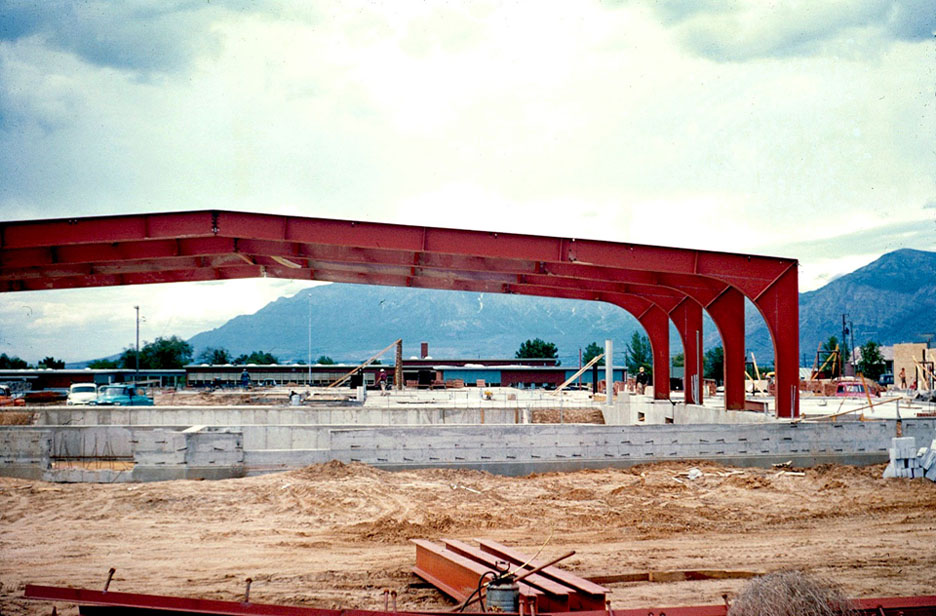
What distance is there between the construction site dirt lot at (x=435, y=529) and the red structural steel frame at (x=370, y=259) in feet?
21.1

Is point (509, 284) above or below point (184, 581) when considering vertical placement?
above

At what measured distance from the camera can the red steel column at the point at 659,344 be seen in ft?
109

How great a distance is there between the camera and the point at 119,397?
34.6 metres

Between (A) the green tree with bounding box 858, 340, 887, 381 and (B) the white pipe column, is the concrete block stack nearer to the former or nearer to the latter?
(B) the white pipe column

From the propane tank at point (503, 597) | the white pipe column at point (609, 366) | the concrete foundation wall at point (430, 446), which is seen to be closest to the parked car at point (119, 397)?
the concrete foundation wall at point (430, 446)

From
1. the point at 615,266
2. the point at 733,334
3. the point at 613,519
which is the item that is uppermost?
the point at 615,266

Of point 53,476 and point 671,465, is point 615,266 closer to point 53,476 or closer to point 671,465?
point 671,465

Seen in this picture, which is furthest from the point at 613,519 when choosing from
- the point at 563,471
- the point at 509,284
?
the point at 509,284

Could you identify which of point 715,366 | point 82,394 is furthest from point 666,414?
point 715,366

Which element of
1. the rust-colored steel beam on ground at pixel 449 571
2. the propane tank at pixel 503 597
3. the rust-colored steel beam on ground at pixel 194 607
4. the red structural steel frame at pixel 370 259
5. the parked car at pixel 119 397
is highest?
the red structural steel frame at pixel 370 259

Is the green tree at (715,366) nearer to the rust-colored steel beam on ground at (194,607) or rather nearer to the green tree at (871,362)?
the green tree at (871,362)

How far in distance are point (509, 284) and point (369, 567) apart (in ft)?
64.3

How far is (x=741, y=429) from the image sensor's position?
69.7 ft

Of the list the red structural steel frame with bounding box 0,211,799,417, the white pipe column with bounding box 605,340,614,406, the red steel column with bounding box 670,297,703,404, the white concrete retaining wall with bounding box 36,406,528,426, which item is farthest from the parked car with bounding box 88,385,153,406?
the red steel column with bounding box 670,297,703,404
